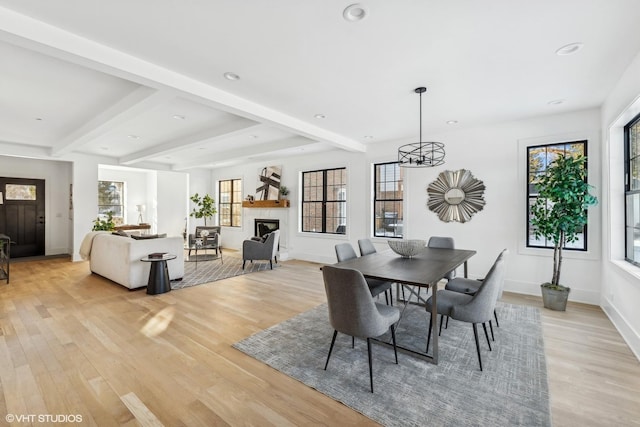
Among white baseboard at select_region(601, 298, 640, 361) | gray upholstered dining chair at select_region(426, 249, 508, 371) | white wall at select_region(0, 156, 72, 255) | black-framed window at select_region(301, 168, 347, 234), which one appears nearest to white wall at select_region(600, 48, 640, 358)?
white baseboard at select_region(601, 298, 640, 361)

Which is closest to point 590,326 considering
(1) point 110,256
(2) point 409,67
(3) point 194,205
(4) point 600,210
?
(4) point 600,210

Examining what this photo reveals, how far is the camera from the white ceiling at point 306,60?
2068 mm

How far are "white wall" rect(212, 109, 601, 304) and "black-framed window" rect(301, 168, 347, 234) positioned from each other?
1.29 feet

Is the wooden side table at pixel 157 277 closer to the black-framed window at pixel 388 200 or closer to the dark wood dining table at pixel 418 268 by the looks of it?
the dark wood dining table at pixel 418 268

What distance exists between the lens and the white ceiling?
6.79 ft

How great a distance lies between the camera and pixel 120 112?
3826mm

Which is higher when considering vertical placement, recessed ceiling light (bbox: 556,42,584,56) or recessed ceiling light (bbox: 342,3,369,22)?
recessed ceiling light (bbox: 556,42,584,56)

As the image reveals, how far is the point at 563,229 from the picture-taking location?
3.69m

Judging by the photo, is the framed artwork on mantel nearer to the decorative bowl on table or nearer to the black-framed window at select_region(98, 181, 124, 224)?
the decorative bowl on table

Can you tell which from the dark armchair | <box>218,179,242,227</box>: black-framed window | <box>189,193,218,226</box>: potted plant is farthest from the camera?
<box>218,179,242,227</box>: black-framed window

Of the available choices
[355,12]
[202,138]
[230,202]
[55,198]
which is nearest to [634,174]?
[355,12]

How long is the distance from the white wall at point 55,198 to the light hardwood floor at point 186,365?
481 centimetres

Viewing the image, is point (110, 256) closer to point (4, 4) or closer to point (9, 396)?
point (9, 396)

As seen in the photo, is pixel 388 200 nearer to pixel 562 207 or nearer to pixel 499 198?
pixel 499 198
